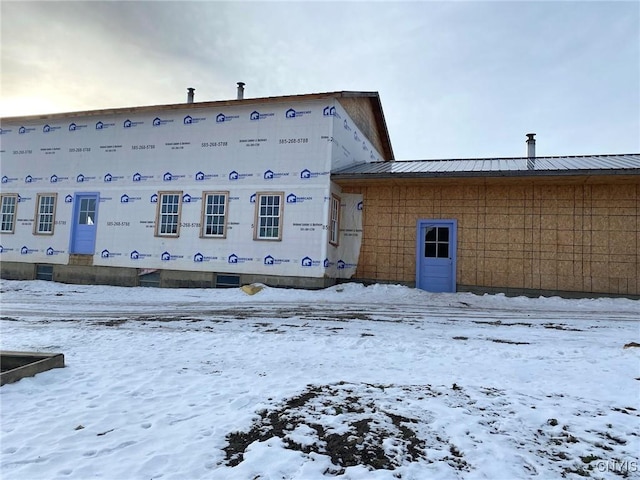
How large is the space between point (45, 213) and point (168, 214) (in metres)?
5.80

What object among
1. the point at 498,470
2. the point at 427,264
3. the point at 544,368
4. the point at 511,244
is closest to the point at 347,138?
the point at 427,264

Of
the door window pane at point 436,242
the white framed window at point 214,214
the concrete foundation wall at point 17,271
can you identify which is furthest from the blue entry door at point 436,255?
the concrete foundation wall at point 17,271

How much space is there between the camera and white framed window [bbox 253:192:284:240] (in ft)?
44.5

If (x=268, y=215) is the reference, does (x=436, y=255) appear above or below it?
below

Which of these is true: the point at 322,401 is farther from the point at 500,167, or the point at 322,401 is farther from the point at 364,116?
the point at 364,116

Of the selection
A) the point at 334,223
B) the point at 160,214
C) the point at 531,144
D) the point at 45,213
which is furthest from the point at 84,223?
the point at 531,144

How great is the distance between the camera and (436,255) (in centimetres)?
1323

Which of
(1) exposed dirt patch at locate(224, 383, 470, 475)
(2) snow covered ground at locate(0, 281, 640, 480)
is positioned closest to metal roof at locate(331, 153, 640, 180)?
(2) snow covered ground at locate(0, 281, 640, 480)

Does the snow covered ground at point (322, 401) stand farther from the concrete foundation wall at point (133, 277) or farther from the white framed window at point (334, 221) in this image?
the white framed window at point (334, 221)

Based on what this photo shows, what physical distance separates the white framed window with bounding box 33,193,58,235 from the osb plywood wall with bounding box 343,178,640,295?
1240 centimetres

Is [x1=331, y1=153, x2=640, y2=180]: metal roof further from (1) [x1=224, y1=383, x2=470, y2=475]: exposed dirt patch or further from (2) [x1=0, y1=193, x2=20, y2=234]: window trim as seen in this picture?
(2) [x1=0, y1=193, x2=20, y2=234]: window trim

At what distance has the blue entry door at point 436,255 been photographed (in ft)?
42.8

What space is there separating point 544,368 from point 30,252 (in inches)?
723

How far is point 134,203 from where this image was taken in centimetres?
1522
